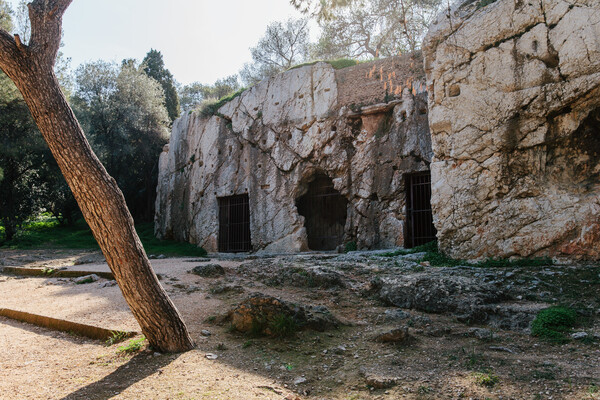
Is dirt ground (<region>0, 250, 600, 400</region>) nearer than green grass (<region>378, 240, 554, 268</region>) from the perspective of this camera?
Yes

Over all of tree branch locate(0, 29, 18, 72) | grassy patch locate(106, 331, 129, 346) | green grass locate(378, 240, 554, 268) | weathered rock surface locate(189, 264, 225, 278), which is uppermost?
tree branch locate(0, 29, 18, 72)

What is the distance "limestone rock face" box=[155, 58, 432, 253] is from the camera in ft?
42.5

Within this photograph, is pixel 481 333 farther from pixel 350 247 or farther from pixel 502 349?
pixel 350 247

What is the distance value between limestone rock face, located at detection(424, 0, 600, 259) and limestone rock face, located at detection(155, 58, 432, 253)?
3432 millimetres

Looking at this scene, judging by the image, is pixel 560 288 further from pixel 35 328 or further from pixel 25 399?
pixel 35 328

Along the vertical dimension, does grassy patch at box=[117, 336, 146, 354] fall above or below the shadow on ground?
above

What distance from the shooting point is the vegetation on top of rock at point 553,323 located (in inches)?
182

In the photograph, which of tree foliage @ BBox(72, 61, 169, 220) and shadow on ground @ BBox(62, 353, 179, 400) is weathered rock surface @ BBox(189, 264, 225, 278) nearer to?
shadow on ground @ BBox(62, 353, 179, 400)

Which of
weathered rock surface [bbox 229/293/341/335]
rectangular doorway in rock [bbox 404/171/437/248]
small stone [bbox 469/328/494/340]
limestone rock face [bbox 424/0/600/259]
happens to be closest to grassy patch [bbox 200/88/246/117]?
rectangular doorway in rock [bbox 404/171/437/248]

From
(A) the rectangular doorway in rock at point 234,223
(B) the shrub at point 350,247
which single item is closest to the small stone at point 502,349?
(B) the shrub at point 350,247

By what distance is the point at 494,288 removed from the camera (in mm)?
6176

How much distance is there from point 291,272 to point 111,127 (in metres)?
20.4

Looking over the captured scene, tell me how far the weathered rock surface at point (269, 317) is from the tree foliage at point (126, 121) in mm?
20821

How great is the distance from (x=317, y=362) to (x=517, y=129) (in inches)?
253
